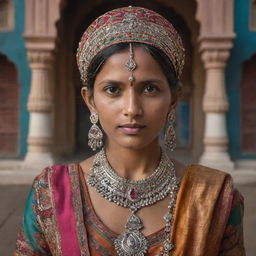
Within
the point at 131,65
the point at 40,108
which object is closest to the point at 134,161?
the point at 131,65

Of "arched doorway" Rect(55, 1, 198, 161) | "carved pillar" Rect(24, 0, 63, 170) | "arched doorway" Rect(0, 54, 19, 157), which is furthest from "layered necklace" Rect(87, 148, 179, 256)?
"arched doorway" Rect(55, 1, 198, 161)

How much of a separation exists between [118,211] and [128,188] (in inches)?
3.0

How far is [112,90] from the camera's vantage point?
1140 millimetres

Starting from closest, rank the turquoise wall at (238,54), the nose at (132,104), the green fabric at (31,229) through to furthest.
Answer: the nose at (132,104), the green fabric at (31,229), the turquoise wall at (238,54)

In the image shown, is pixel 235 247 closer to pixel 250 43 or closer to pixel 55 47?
pixel 55 47

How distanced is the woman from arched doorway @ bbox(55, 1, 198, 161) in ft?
18.8

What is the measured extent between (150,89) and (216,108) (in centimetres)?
444

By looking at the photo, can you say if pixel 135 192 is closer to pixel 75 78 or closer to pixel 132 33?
pixel 132 33

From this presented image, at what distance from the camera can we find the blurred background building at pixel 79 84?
17.4 ft

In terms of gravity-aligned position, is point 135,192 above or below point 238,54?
below

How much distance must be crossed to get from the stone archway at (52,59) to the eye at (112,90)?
4299mm

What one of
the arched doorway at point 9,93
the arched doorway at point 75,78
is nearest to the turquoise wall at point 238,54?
the arched doorway at point 75,78

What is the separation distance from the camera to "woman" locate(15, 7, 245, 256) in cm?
111

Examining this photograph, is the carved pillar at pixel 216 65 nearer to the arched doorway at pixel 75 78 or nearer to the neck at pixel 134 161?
the arched doorway at pixel 75 78
